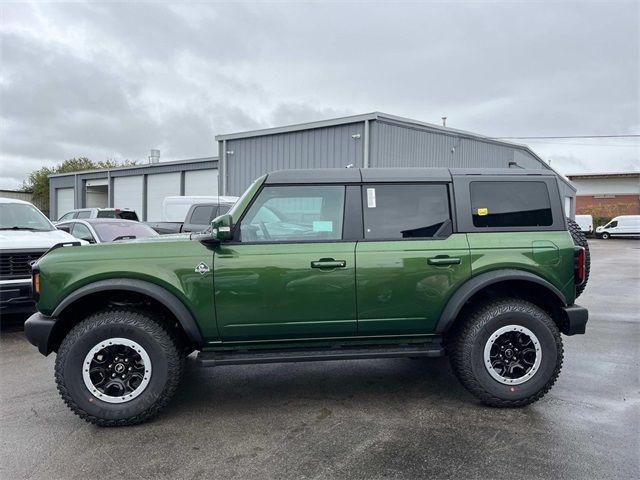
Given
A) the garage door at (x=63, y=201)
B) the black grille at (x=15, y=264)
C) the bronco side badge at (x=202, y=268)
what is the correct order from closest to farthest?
the bronco side badge at (x=202, y=268) → the black grille at (x=15, y=264) → the garage door at (x=63, y=201)

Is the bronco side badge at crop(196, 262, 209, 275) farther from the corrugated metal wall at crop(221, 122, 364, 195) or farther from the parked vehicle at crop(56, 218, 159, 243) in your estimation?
the corrugated metal wall at crop(221, 122, 364, 195)

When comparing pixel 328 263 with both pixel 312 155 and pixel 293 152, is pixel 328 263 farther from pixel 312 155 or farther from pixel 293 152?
pixel 293 152

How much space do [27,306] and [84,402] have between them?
10.4 feet

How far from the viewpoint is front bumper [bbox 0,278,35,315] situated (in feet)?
18.8

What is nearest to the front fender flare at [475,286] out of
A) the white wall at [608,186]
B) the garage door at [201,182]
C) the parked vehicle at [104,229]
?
the parked vehicle at [104,229]

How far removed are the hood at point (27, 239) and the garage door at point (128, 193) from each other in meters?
19.3

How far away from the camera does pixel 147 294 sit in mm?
3480

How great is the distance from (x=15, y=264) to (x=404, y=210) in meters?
5.27

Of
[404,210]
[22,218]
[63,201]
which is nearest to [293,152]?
[22,218]

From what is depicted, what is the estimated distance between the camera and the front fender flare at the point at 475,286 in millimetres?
3725

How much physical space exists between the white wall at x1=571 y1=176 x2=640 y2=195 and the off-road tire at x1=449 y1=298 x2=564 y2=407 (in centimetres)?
4941

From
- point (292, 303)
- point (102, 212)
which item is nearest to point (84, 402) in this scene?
point (292, 303)

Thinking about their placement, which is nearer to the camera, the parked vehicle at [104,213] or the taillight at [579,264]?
the taillight at [579,264]

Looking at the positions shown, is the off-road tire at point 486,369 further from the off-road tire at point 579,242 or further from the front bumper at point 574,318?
the off-road tire at point 579,242
